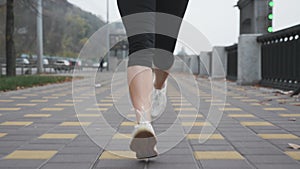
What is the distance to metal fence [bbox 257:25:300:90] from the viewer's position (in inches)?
343

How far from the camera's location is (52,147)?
3088 mm

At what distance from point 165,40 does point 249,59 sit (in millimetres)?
9430

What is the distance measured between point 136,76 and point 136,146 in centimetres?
42

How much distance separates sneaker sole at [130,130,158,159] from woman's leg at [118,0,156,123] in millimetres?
119

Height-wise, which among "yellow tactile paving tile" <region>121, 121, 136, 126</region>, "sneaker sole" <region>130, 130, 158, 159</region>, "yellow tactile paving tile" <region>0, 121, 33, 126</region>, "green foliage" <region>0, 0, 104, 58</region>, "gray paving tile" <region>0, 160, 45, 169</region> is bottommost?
"gray paving tile" <region>0, 160, 45, 169</region>

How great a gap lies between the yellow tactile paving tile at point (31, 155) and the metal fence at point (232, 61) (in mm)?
12815

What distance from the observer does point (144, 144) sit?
2.28 m

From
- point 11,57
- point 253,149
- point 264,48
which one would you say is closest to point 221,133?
point 253,149

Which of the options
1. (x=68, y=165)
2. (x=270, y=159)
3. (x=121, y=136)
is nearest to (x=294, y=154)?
(x=270, y=159)

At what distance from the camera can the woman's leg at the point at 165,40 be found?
287 centimetres

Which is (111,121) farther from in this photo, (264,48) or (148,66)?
(264,48)

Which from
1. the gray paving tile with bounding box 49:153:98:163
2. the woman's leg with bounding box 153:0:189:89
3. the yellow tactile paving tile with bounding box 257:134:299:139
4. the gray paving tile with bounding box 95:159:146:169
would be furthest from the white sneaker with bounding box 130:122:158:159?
the yellow tactile paving tile with bounding box 257:134:299:139

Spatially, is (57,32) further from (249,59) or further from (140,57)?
(140,57)

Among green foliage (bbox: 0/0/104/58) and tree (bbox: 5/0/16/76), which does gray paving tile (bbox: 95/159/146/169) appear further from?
green foliage (bbox: 0/0/104/58)
